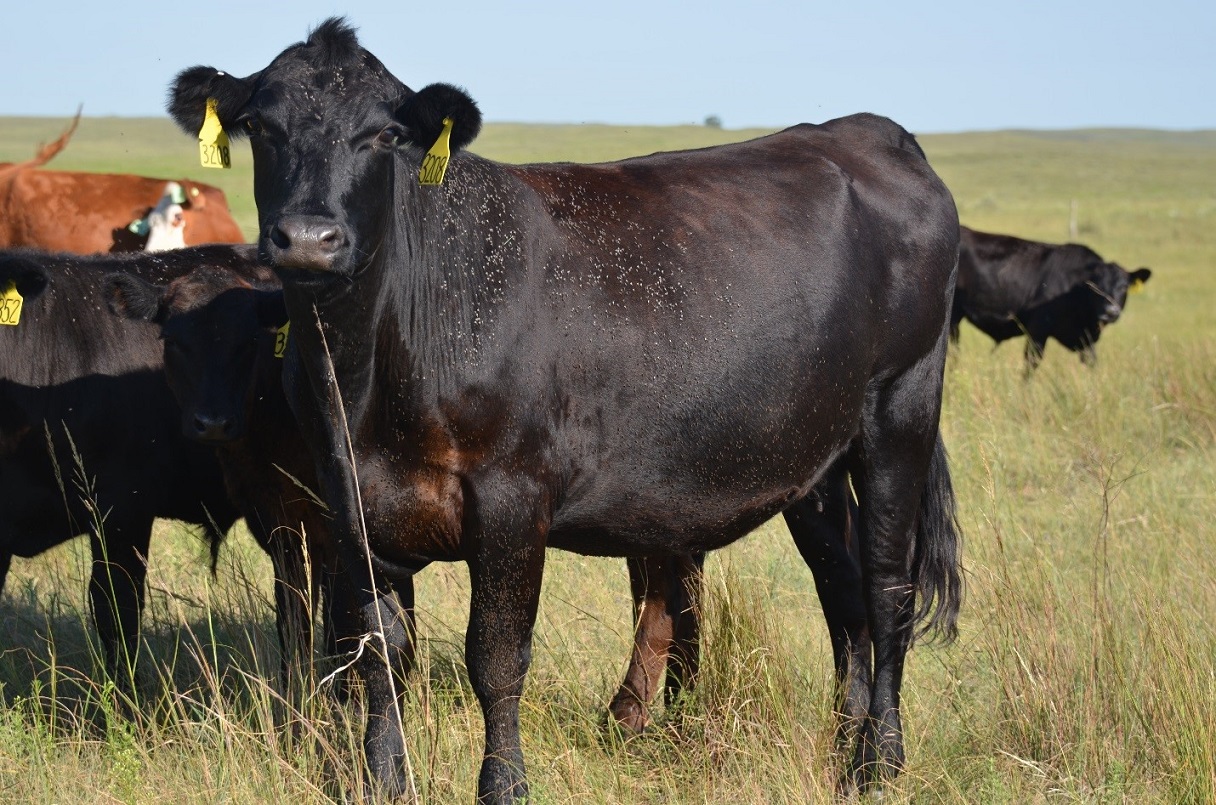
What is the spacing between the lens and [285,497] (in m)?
5.29

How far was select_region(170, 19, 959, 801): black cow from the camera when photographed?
11.7 ft

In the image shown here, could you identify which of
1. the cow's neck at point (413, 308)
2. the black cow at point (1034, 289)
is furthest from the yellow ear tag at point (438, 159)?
the black cow at point (1034, 289)

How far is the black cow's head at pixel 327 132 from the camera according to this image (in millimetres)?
3289

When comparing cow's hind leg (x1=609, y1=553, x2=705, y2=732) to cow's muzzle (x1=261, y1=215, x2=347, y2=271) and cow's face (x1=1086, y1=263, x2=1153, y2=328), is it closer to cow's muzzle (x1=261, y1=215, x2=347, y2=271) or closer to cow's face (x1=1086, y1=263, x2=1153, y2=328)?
cow's muzzle (x1=261, y1=215, x2=347, y2=271)

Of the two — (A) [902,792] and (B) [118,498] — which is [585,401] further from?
(B) [118,498]

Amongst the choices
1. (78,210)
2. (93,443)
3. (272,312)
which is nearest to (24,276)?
(93,443)

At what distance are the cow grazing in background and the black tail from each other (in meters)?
0.24

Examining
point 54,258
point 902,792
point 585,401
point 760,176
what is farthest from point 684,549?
point 54,258

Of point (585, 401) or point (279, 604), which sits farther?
point (279, 604)

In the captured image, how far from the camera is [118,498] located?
5547mm

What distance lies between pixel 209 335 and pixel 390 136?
206 cm

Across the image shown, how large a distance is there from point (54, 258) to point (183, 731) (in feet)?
8.03

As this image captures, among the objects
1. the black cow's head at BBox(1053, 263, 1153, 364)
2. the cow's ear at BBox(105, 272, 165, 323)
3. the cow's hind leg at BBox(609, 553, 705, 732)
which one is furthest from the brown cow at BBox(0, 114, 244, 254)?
the black cow's head at BBox(1053, 263, 1153, 364)

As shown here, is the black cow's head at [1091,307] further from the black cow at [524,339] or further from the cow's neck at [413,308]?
the cow's neck at [413,308]
